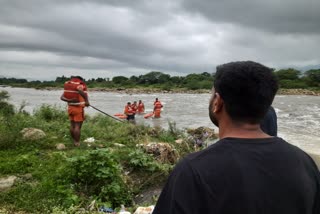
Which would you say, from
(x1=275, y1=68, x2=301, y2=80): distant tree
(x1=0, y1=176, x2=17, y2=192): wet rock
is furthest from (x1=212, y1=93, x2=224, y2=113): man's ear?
(x1=275, y1=68, x2=301, y2=80): distant tree

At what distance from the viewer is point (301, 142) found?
15.6 meters

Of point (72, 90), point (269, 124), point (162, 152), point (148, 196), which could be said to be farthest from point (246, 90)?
point (72, 90)

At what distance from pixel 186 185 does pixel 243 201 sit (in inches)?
10.0

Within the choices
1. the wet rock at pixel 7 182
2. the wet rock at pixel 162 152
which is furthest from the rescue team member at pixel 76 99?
the wet rock at pixel 7 182

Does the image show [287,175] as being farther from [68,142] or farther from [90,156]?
[68,142]

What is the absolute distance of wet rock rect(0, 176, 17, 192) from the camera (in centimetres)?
563

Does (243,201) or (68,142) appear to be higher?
(243,201)

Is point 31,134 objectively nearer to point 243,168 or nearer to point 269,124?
point 269,124

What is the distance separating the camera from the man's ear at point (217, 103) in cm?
182

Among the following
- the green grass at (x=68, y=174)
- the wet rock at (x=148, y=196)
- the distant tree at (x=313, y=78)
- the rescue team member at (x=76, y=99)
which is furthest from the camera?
the distant tree at (x=313, y=78)

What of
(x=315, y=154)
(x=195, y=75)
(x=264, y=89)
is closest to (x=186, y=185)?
(x=264, y=89)

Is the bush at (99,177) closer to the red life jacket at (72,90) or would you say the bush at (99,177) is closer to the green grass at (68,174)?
the green grass at (68,174)

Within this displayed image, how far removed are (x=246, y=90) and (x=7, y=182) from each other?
16.6 ft

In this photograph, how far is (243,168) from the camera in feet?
5.28
